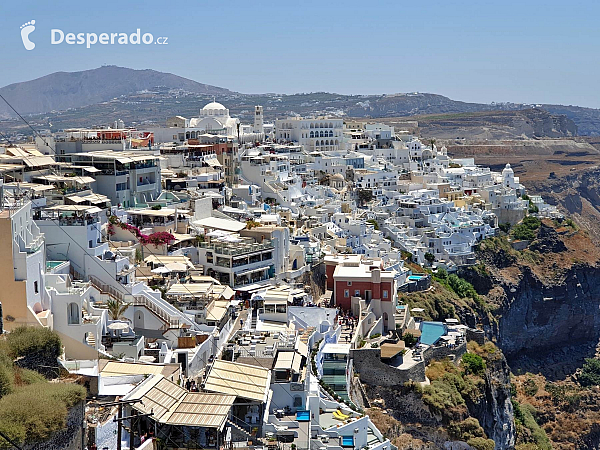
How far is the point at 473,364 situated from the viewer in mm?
33312

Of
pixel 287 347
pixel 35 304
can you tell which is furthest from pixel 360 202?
pixel 35 304

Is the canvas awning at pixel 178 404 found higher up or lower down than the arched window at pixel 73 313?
lower down

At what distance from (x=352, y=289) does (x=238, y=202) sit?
976 cm

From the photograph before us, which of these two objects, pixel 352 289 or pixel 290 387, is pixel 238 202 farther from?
pixel 290 387

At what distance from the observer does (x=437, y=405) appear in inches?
1110

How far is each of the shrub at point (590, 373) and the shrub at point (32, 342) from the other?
4669 centimetres

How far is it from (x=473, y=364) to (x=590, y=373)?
2723 centimetres

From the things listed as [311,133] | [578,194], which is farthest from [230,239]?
[578,194]

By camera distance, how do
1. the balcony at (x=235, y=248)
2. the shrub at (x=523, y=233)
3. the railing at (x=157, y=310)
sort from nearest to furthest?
the railing at (x=157, y=310) < the balcony at (x=235, y=248) < the shrub at (x=523, y=233)

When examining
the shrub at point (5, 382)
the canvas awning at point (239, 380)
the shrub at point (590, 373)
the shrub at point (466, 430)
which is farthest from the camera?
the shrub at point (590, 373)

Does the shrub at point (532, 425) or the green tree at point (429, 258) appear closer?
the shrub at point (532, 425)

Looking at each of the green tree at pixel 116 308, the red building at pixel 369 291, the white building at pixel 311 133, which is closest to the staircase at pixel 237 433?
the green tree at pixel 116 308

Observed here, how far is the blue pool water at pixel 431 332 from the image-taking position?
110 feet

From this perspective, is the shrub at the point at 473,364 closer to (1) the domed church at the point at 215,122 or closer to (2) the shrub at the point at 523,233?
(1) the domed church at the point at 215,122
